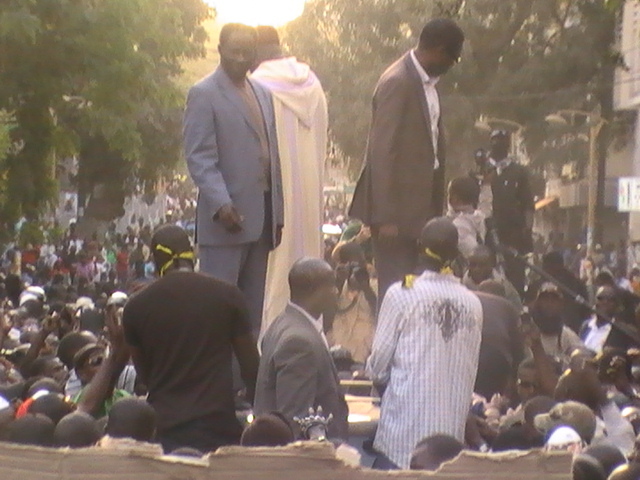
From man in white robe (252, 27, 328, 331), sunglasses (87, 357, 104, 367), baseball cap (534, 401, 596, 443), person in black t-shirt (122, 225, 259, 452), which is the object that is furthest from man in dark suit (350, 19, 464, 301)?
sunglasses (87, 357, 104, 367)

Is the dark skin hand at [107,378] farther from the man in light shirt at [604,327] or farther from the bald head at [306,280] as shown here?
the man in light shirt at [604,327]

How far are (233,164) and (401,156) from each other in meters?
0.86

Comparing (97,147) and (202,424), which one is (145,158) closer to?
(97,147)

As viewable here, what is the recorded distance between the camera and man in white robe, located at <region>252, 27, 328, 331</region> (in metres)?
6.92

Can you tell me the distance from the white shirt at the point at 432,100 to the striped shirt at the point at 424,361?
147 cm

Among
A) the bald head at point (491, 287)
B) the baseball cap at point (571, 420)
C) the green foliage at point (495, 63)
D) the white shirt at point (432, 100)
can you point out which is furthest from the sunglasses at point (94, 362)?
the green foliage at point (495, 63)

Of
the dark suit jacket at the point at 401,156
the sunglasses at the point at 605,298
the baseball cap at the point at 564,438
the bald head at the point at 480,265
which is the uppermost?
the dark suit jacket at the point at 401,156

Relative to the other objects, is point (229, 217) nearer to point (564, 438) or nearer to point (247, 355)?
point (247, 355)

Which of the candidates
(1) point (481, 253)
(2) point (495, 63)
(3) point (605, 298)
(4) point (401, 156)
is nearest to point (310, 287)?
(4) point (401, 156)

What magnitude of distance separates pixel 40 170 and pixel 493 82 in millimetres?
18332

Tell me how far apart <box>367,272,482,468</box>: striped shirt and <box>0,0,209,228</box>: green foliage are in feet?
40.1

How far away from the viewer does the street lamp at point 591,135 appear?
35.5 metres

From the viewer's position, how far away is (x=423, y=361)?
5.62 m

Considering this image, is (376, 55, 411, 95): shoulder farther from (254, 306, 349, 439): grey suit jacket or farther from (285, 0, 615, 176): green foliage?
(285, 0, 615, 176): green foliage
